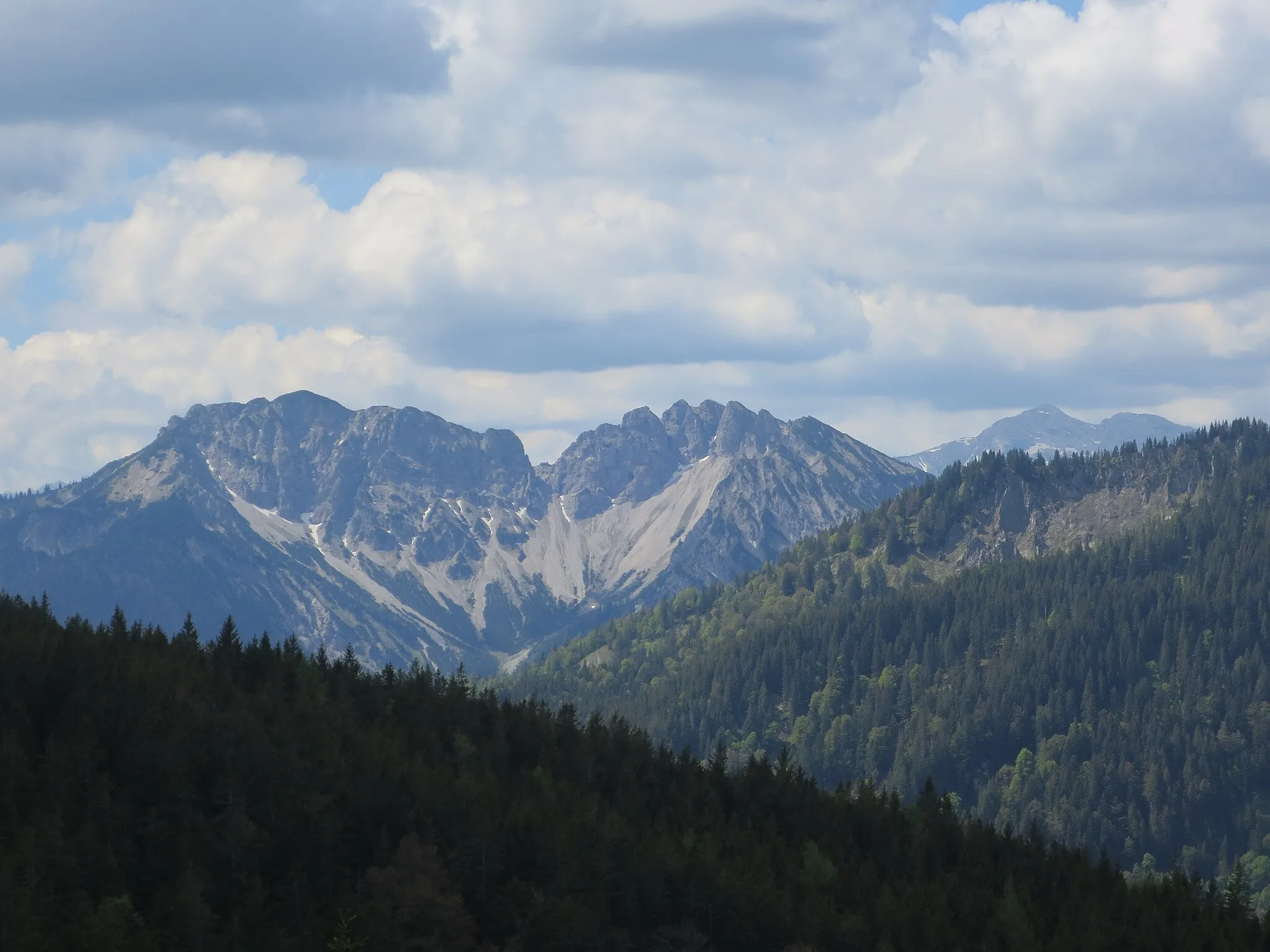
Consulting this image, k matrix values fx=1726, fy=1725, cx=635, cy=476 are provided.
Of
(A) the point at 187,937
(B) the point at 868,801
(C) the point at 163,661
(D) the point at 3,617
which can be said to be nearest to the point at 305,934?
(A) the point at 187,937

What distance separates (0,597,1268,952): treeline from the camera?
11769 cm

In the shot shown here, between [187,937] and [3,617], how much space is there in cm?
7137

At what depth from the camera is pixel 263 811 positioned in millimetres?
137500

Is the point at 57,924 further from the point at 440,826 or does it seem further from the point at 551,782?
the point at 551,782

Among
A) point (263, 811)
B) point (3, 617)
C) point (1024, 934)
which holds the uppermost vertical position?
point (3, 617)

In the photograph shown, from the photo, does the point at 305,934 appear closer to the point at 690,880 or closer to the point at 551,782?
the point at 690,880

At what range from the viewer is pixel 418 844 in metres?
133

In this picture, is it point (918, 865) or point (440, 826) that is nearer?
point (440, 826)

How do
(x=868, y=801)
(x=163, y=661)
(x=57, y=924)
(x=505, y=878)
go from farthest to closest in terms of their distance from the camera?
(x=868, y=801)
(x=163, y=661)
(x=505, y=878)
(x=57, y=924)

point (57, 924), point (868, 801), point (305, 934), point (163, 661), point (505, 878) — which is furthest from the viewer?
point (868, 801)

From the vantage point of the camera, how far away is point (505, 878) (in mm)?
136250

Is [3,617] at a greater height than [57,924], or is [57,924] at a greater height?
[3,617]

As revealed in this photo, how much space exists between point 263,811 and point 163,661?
1385 inches

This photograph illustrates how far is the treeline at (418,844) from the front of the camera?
4633 inches
